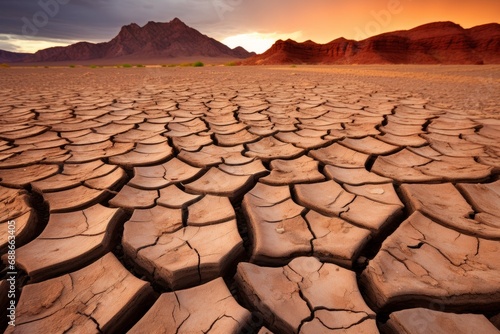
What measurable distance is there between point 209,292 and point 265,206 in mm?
500

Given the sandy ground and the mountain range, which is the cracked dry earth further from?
the mountain range

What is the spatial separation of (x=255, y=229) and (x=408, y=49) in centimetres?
4862

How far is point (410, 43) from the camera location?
40000 mm

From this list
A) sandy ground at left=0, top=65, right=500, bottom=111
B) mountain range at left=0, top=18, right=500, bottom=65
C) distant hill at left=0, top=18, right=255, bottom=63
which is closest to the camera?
sandy ground at left=0, top=65, right=500, bottom=111

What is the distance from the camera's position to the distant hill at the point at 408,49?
122 feet

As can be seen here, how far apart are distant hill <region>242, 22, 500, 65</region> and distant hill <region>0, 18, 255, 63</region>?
165ft

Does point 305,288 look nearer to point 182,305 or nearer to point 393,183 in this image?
point 182,305

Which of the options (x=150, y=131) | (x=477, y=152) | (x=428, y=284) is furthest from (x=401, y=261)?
(x=150, y=131)

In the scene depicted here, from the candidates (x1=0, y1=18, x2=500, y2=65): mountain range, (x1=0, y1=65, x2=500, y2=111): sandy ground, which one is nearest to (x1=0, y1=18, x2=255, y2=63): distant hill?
(x1=0, y1=18, x2=500, y2=65): mountain range

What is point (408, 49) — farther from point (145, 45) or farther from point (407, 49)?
point (145, 45)

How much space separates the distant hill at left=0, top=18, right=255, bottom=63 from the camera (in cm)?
8569

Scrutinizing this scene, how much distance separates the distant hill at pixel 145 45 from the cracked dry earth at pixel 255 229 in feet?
291

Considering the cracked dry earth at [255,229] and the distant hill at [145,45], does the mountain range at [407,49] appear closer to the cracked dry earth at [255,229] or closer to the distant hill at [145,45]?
the cracked dry earth at [255,229]

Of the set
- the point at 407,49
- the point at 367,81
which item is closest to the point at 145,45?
the point at 407,49
